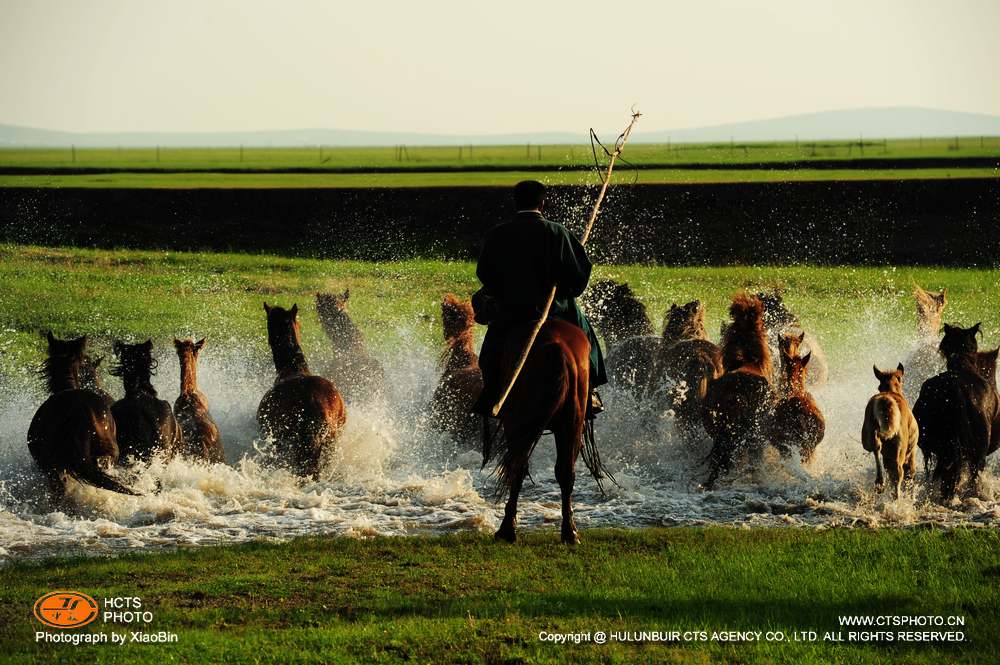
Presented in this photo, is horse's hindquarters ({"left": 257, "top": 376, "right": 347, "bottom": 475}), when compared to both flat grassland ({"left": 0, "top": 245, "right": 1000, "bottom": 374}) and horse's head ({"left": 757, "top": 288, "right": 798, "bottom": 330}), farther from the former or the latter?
flat grassland ({"left": 0, "top": 245, "right": 1000, "bottom": 374})

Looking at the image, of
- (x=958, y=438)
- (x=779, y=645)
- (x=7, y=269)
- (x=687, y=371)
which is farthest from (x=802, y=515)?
(x=7, y=269)

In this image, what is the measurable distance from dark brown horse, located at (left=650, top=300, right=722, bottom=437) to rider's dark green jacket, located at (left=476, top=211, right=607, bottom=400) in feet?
10.9

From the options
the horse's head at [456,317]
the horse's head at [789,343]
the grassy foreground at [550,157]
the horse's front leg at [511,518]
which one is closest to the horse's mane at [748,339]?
the horse's head at [789,343]

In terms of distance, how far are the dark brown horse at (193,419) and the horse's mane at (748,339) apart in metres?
5.02

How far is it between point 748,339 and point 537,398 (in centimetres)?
357

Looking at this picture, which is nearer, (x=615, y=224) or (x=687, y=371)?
(x=687, y=371)

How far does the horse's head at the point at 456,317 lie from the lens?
44.5ft

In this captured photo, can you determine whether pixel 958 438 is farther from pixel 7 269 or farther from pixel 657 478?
pixel 7 269

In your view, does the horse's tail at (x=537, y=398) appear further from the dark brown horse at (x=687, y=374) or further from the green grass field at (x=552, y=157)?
the green grass field at (x=552, y=157)

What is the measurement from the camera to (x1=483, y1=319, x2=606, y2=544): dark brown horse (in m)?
8.91

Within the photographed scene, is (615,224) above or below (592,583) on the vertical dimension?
above

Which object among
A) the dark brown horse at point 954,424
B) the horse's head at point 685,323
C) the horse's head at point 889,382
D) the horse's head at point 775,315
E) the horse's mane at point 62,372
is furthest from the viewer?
the horse's head at point 775,315

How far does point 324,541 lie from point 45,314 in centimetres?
1328

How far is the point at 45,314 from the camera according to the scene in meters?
20.9
